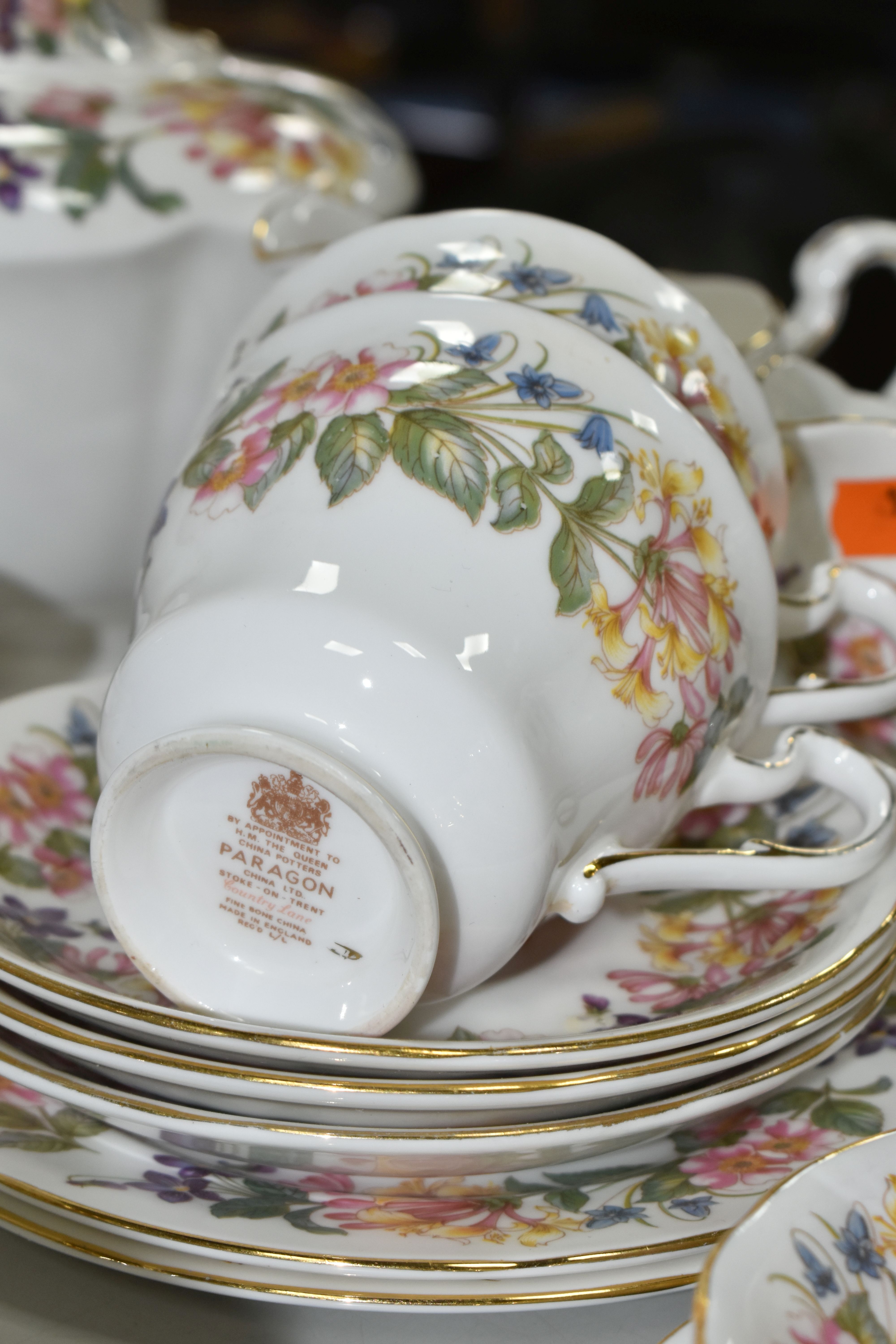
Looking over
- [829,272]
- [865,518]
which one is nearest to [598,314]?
[865,518]

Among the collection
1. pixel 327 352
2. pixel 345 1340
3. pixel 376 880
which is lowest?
pixel 345 1340

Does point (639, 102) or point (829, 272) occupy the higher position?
point (829, 272)

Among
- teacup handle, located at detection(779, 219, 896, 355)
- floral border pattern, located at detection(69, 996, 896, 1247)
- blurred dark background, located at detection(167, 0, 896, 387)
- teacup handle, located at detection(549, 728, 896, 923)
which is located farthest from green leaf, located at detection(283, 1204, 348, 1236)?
blurred dark background, located at detection(167, 0, 896, 387)

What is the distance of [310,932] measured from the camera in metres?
0.40

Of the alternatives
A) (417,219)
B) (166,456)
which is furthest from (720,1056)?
(166,456)

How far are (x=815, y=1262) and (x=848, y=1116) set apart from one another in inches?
4.4

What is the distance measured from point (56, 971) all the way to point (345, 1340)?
13cm

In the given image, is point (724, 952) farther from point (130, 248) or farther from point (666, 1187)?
point (130, 248)

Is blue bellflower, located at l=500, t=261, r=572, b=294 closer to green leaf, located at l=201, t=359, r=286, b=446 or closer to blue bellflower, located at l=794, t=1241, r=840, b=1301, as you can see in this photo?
green leaf, located at l=201, t=359, r=286, b=446

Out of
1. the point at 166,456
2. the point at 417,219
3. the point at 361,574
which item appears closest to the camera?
the point at 361,574

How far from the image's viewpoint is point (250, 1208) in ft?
1.21

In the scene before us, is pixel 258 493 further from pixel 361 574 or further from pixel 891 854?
pixel 891 854

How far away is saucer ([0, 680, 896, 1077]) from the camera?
1.22 feet

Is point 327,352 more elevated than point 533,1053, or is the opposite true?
point 327,352
